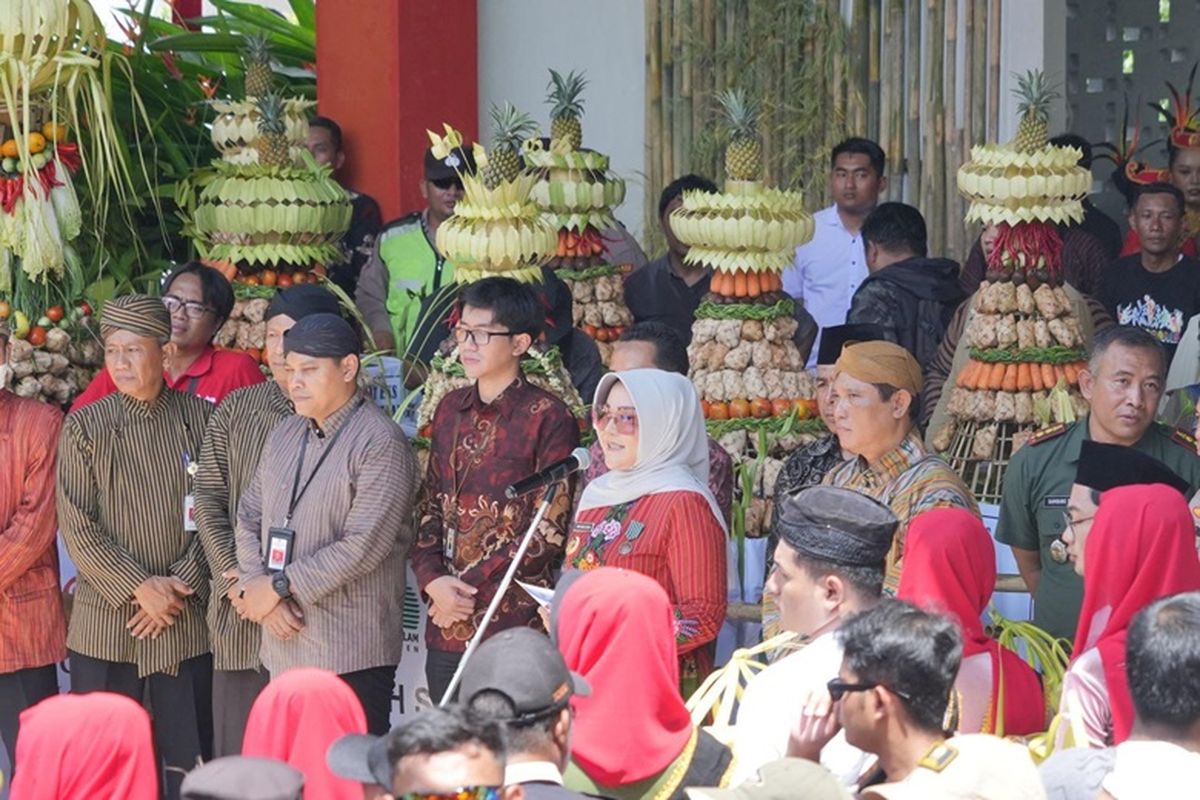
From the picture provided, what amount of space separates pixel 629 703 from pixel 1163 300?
4.31 m

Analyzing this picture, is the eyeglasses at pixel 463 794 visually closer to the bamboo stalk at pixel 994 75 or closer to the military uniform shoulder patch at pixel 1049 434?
the military uniform shoulder patch at pixel 1049 434

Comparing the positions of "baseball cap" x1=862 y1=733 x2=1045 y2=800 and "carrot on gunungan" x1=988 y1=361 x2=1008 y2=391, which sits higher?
"carrot on gunungan" x1=988 y1=361 x2=1008 y2=391

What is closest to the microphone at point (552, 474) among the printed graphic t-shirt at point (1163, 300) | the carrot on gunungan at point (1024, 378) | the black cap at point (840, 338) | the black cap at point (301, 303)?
the black cap at point (840, 338)

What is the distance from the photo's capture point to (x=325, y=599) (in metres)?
5.61

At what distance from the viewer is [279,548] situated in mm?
5637

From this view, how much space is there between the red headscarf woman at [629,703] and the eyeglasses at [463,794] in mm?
801

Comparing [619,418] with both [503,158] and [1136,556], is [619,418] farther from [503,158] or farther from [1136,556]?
[1136,556]

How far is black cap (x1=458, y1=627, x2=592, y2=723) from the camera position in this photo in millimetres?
3295

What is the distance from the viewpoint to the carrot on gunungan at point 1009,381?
20.7 feet

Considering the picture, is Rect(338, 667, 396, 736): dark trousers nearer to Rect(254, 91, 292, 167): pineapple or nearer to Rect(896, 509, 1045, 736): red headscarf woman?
Rect(896, 509, 1045, 736): red headscarf woman

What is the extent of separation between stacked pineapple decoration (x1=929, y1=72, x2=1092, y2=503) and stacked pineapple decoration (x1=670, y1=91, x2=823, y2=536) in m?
0.50

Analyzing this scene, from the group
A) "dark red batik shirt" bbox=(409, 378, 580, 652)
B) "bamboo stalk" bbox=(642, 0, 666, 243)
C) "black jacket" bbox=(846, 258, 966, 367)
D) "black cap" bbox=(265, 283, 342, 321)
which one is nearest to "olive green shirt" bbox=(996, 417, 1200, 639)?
"dark red batik shirt" bbox=(409, 378, 580, 652)

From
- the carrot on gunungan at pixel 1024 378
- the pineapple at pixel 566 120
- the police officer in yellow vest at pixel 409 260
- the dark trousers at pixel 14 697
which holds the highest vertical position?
the pineapple at pixel 566 120

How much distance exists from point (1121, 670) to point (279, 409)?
2811 millimetres
